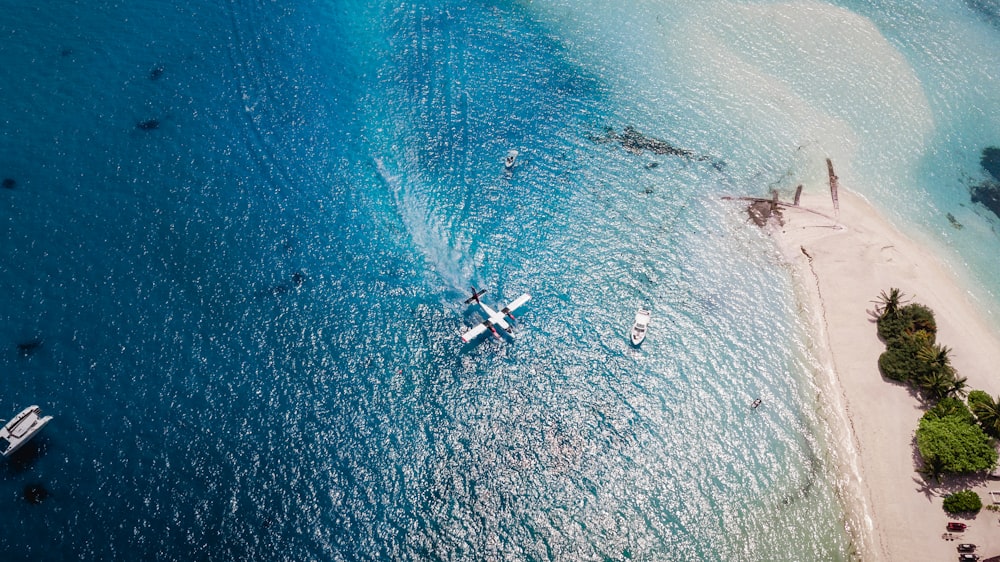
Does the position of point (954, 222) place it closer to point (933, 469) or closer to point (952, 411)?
point (952, 411)

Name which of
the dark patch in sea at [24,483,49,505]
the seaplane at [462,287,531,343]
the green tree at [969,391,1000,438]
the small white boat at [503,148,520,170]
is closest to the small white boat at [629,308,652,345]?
the seaplane at [462,287,531,343]

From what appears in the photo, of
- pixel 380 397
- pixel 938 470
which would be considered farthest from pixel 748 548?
pixel 380 397

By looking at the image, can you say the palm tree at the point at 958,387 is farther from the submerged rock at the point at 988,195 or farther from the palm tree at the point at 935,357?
the submerged rock at the point at 988,195

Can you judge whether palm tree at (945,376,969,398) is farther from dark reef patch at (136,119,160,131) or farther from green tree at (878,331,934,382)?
dark reef patch at (136,119,160,131)

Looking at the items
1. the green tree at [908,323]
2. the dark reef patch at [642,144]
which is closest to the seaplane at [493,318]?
the dark reef patch at [642,144]

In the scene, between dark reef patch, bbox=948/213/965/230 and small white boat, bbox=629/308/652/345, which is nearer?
small white boat, bbox=629/308/652/345
